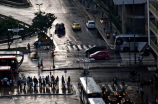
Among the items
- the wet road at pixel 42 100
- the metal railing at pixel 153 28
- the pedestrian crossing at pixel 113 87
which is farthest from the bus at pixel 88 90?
the metal railing at pixel 153 28

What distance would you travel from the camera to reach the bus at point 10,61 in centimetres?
7412

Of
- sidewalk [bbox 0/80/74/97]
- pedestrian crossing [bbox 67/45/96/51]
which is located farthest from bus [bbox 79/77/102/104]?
pedestrian crossing [bbox 67/45/96/51]

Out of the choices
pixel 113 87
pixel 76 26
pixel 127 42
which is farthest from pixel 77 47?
pixel 113 87

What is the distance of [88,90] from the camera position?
189 ft

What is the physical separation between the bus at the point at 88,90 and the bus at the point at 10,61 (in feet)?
53.1

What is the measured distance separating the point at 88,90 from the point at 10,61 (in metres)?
20.8

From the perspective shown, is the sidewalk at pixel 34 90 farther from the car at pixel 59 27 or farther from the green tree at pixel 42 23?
the car at pixel 59 27

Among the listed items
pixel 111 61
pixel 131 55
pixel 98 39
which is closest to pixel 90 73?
pixel 111 61

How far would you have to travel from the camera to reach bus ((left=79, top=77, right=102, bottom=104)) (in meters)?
56.9

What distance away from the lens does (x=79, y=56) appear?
8688 centimetres

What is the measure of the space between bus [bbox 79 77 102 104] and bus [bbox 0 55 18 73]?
53.1 feet

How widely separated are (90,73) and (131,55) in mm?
13151

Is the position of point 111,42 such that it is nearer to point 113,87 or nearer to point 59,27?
point 59,27

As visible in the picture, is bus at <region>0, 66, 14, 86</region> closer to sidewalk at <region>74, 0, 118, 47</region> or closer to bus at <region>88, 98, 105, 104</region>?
bus at <region>88, 98, 105, 104</region>
